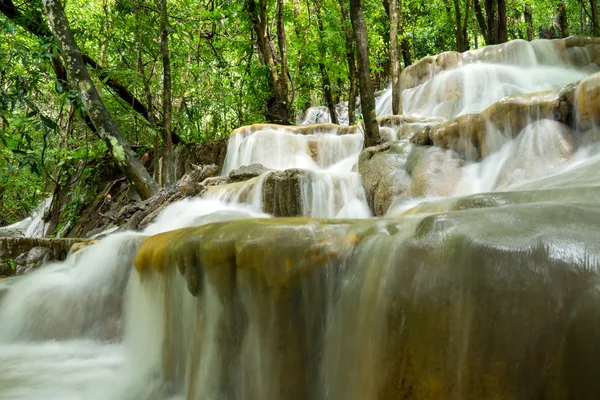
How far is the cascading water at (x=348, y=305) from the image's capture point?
4.60 ft

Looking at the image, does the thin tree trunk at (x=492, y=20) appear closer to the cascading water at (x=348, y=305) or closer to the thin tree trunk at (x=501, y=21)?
the thin tree trunk at (x=501, y=21)

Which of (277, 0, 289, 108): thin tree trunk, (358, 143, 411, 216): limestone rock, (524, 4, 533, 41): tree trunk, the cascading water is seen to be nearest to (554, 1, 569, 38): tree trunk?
(524, 4, 533, 41): tree trunk

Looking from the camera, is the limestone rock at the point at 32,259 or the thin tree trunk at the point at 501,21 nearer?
the limestone rock at the point at 32,259

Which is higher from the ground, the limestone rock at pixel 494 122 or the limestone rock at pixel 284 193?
the limestone rock at pixel 494 122

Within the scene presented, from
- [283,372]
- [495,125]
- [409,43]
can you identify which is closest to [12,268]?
[283,372]

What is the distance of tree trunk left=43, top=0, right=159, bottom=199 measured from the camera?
19.6ft

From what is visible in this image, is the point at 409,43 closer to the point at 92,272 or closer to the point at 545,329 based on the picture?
the point at 92,272

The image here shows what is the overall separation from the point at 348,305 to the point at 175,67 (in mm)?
8813

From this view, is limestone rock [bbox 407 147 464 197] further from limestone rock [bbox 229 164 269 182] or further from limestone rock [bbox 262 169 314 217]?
limestone rock [bbox 229 164 269 182]

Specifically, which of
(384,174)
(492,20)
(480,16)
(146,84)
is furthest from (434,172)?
(480,16)

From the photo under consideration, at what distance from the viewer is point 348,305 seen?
1.96m

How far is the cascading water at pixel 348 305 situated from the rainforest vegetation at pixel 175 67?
109 inches

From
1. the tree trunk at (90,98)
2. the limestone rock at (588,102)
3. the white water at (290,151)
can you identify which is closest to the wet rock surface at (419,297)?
the limestone rock at (588,102)

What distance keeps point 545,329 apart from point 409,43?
17.2m
